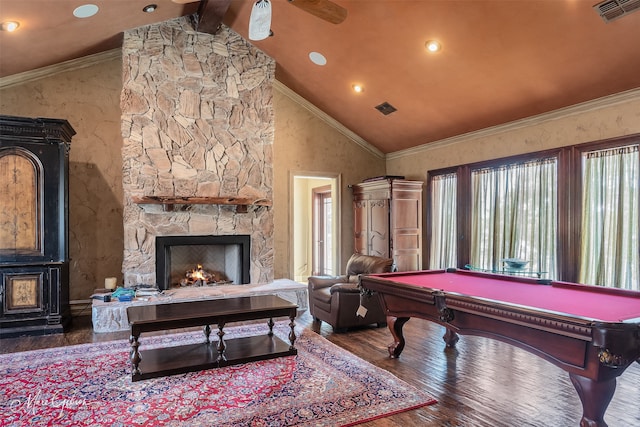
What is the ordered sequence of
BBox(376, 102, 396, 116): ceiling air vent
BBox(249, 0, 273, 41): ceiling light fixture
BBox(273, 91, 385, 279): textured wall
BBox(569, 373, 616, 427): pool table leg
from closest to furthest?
BBox(569, 373, 616, 427): pool table leg < BBox(249, 0, 273, 41): ceiling light fixture < BBox(376, 102, 396, 116): ceiling air vent < BBox(273, 91, 385, 279): textured wall

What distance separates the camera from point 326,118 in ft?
24.8

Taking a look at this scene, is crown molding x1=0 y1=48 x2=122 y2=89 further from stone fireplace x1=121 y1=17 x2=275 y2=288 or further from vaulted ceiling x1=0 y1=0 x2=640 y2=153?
stone fireplace x1=121 y1=17 x2=275 y2=288

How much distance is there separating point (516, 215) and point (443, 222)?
139cm

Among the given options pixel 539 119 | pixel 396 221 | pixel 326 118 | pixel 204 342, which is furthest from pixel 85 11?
pixel 539 119

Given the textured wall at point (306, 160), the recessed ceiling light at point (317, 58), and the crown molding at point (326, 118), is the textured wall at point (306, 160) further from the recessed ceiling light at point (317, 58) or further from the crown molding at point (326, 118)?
the recessed ceiling light at point (317, 58)

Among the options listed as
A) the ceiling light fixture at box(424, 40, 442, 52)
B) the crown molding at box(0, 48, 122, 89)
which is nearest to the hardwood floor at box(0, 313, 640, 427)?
the ceiling light fixture at box(424, 40, 442, 52)

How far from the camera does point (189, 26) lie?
19.4 feet

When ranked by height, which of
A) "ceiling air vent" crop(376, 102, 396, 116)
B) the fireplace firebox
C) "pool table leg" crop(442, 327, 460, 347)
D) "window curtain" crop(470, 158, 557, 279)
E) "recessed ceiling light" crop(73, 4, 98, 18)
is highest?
"recessed ceiling light" crop(73, 4, 98, 18)

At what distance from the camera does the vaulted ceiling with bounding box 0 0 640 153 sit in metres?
3.88

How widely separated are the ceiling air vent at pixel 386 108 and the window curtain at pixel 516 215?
159 cm

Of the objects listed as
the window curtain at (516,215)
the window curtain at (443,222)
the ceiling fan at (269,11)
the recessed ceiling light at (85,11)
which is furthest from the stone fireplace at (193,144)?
the window curtain at (516,215)

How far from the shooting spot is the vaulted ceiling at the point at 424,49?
388 centimetres

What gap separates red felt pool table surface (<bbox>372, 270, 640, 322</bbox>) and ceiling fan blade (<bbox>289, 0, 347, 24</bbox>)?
2.46 metres

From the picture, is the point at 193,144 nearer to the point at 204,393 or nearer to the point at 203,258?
the point at 203,258
